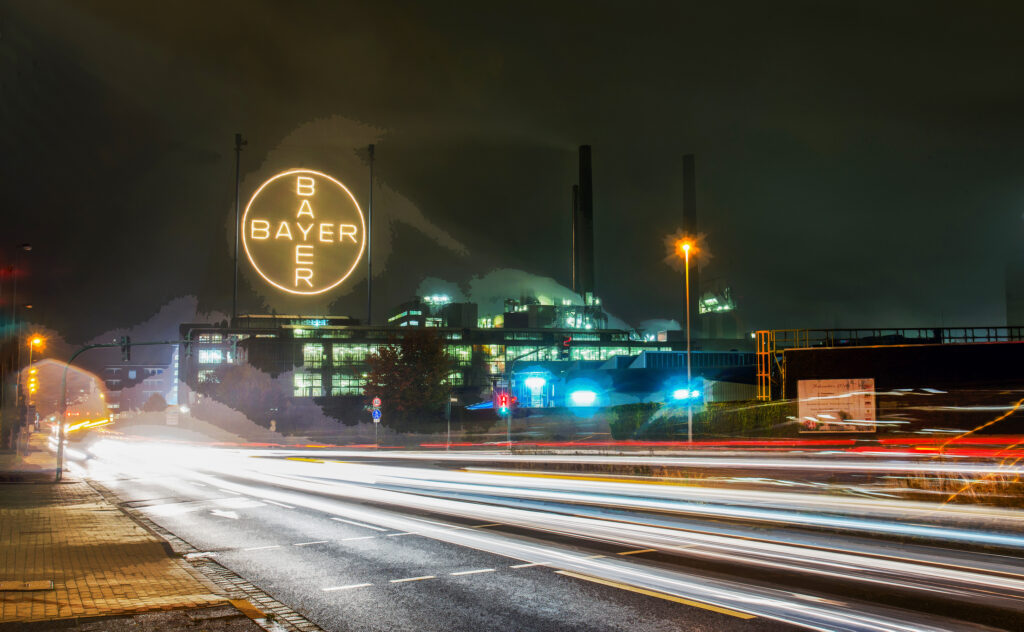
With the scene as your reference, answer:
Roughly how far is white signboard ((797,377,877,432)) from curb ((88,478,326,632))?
27558 millimetres

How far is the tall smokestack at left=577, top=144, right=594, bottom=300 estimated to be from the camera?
117500 millimetres

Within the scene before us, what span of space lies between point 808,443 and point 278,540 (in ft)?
76.7

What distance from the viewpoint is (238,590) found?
29.6 feet

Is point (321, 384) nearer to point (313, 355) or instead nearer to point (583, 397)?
point (313, 355)

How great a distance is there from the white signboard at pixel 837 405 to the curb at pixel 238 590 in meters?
27.6

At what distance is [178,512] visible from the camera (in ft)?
58.2

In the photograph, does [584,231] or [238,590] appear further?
[584,231]

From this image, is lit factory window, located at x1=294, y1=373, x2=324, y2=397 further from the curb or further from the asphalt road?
the curb

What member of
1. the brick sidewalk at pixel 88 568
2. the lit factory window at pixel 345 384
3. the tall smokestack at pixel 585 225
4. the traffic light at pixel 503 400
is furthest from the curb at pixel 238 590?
the tall smokestack at pixel 585 225

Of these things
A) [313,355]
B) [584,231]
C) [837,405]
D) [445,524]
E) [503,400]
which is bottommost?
[445,524]

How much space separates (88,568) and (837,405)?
29.9m

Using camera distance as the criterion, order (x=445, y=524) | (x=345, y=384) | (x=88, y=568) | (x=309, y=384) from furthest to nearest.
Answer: (x=345, y=384), (x=309, y=384), (x=445, y=524), (x=88, y=568)

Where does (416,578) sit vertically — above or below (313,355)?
below

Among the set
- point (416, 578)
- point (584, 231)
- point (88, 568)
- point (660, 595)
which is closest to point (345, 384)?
point (584, 231)
